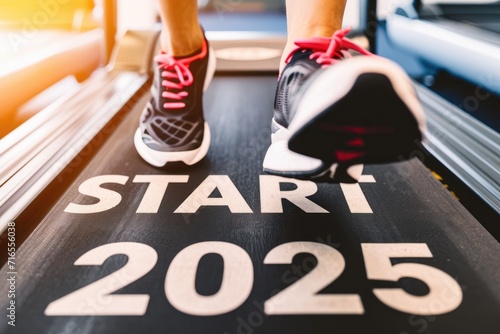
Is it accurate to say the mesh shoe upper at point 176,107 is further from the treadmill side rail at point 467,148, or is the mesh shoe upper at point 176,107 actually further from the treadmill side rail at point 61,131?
the treadmill side rail at point 467,148

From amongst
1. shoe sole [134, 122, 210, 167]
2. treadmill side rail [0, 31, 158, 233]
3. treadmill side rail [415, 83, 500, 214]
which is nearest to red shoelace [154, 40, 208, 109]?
shoe sole [134, 122, 210, 167]

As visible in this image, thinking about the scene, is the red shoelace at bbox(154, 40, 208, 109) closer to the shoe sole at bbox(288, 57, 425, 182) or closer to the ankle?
the ankle

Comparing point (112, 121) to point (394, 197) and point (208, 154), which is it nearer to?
point (208, 154)

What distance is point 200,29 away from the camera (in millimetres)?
1261

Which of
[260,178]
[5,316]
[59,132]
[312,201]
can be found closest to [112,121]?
[59,132]

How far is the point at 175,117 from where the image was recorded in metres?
1.20

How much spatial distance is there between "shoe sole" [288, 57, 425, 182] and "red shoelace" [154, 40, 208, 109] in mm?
550

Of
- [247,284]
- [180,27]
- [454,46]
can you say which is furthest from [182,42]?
[454,46]

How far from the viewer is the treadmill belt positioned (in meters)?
0.65

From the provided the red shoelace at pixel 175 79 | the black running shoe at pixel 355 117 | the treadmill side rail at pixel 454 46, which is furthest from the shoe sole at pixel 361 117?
the treadmill side rail at pixel 454 46

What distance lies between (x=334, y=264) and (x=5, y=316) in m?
0.53

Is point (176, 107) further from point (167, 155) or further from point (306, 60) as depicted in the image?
point (306, 60)

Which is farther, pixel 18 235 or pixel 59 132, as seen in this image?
pixel 59 132

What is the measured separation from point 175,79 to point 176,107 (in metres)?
0.08
